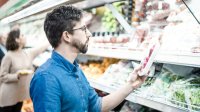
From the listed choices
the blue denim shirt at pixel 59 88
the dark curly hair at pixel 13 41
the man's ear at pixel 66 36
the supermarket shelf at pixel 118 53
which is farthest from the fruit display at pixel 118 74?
the dark curly hair at pixel 13 41

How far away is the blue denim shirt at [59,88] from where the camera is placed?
1.75 meters

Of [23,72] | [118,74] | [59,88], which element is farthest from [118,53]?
[23,72]

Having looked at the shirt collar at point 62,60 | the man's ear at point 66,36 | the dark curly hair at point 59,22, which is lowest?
the shirt collar at point 62,60

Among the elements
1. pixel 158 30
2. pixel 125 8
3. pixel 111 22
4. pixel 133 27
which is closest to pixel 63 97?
pixel 158 30

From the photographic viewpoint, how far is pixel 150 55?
183 centimetres

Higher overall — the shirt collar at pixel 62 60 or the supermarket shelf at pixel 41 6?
the supermarket shelf at pixel 41 6

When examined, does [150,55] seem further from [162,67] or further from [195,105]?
[162,67]

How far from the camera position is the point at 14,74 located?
13.5 feet

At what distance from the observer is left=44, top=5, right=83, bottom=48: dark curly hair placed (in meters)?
1.93

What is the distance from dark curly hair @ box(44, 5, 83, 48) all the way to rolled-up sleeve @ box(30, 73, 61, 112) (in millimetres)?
260

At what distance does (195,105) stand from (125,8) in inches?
78.4

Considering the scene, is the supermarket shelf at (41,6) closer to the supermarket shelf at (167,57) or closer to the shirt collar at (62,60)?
the supermarket shelf at (167,57)

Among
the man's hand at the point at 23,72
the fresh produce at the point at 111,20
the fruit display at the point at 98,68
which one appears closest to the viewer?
the fruit display at the point at 98,68

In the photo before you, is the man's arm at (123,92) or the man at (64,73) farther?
the man's arm at (123,92)
